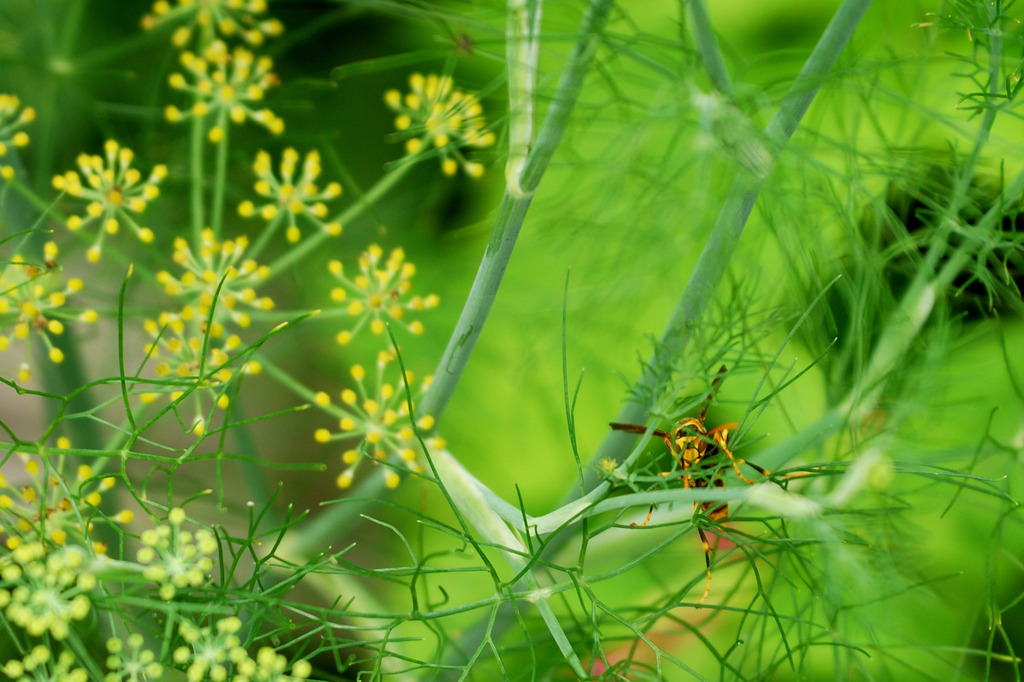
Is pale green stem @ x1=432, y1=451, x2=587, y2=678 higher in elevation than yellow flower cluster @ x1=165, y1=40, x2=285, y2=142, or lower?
lower

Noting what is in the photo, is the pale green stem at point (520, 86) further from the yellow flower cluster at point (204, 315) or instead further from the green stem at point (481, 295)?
the yellow flower cluster at point (204, 315)

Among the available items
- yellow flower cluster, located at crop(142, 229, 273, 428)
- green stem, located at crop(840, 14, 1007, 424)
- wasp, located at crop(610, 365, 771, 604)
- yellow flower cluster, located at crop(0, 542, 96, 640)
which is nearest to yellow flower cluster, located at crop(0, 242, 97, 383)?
yellow flower cluster, located at crop(142, 229, 273, 428)

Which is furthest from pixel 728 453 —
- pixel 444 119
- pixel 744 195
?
pixel 444 119

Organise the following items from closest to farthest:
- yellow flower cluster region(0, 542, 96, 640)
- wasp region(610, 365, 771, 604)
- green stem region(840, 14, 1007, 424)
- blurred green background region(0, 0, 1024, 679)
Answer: yellow flower cluster region(0, 542, 96, 640), wasp region(610, 365, 771, 604), green stem region(840, 14, 1007, 424), blurred green background region(0, 0, 1024, 679)

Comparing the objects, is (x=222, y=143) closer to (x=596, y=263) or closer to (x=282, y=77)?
(x=596, y=263)

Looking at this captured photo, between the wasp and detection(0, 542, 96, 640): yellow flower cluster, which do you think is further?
the wasp

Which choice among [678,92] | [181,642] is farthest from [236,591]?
[678,92]

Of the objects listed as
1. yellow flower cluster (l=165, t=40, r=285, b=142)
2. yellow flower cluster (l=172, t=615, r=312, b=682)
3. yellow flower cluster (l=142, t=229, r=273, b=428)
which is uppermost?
yellow flower cluster (l=165, t=40, r=285, b=142)

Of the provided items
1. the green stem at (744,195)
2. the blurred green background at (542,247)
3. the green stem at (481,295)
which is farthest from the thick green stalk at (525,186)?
the blurred green background at (542,247)

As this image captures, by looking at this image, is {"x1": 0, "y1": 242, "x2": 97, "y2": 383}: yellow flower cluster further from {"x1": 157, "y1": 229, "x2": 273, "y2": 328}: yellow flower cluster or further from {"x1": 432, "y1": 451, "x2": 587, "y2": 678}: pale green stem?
{"x1": 432, "y1": 451, "x2": 587, "y2": 678}: pale green stem
